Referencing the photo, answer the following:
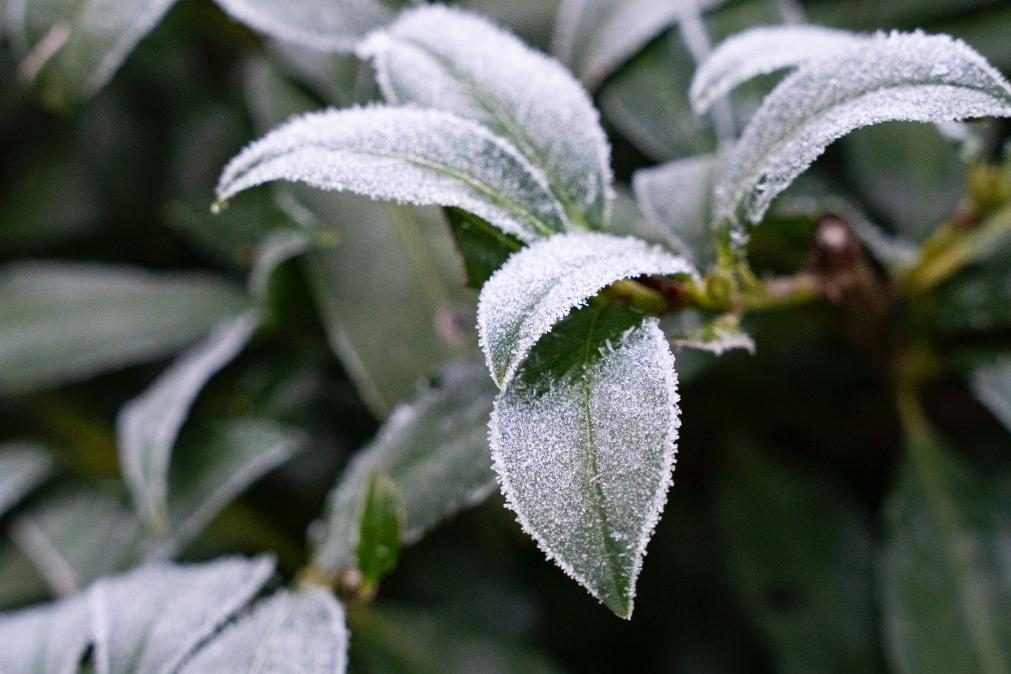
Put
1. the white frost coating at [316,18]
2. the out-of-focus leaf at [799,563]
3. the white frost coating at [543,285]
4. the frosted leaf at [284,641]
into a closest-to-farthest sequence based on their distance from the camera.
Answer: the white frost coating at [543,285]
the frosted leaf at [284,641]
the white frost coating at [316,18]
the out-of-focus leaf at [799,563]

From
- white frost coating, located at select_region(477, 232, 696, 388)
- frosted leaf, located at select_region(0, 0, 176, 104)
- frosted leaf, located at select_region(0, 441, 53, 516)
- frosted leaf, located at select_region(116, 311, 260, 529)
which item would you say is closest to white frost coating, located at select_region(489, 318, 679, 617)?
white frost coating, located at select_region(477, 232, 696, 388)

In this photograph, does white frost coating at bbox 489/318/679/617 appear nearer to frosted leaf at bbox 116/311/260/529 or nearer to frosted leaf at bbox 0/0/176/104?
frosted leaf at bbox 116/311/260/529

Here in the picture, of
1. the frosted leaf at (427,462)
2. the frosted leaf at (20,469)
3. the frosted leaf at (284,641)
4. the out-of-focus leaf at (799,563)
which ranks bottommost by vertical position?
the out-of-focus leaf at (799,563)

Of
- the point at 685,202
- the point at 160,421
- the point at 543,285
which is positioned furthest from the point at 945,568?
the point at 160,421

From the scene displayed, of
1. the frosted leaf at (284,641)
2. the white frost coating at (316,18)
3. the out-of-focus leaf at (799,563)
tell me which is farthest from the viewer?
the out-of-focus leaf at (799,563)

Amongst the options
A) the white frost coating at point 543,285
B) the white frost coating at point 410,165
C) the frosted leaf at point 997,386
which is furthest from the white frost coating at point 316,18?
the frosted leaf at point 997,386

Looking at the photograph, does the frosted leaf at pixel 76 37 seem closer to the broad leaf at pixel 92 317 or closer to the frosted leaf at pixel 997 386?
the broad leaf at pixel 92 317

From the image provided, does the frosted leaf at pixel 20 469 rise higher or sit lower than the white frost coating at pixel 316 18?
lower

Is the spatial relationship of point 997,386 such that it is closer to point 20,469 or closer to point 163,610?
point 163,610
